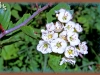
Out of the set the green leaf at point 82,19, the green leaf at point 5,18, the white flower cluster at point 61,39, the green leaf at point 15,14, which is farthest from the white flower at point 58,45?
the green leaf at point 82,19

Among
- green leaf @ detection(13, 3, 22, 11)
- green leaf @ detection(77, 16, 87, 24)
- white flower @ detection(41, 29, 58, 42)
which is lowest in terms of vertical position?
white flower @ detection(41, 29, 58, 42)

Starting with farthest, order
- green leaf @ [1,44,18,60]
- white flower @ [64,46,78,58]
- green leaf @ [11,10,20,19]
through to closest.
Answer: green leaf @ [11,10,20,19] → green leaf @ [1,44,18,60] → white flower @ [64,46,78,58]

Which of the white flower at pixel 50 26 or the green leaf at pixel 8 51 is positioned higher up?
the white flower at pixel 50 26

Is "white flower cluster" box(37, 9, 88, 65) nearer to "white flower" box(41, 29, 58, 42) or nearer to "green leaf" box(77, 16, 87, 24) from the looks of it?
"white flower" box(41, 29, 58, 42)

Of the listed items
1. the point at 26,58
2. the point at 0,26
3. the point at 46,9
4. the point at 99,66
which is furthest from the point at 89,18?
the point at 0,26

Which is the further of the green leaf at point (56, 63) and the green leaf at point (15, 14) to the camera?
the green leaf at point (15, 14)

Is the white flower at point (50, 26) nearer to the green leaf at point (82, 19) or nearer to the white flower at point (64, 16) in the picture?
the white flower at point (64, 16)

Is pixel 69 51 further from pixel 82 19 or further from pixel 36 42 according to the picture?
pixel 82 19

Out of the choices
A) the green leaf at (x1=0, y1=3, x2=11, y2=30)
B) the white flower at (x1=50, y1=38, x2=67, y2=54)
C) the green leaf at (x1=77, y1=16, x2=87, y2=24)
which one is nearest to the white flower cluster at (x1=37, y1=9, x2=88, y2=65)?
the white flower at (x1=50, y1=38, x2=67, y2=54)
